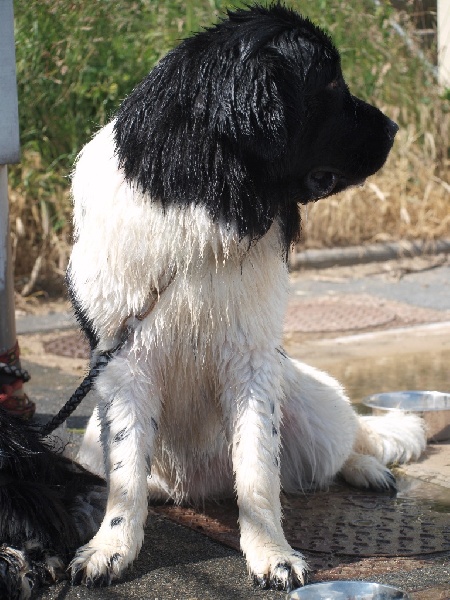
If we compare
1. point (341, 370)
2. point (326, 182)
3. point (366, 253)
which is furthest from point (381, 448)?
point (366, 253)

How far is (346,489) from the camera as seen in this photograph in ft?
12.6

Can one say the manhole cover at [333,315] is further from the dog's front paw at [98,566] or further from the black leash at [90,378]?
the dog's front paw at [98,566]

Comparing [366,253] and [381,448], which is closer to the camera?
[381,448]

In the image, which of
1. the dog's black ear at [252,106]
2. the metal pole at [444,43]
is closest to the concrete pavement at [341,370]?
the dog's black ear at [252,106]

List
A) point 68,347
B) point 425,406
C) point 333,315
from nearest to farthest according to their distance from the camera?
point 425,406 < point 68,347 < point 333,315

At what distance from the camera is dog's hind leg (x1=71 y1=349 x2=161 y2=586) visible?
2.93 m

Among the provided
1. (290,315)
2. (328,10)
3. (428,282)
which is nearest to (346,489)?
(290,315)

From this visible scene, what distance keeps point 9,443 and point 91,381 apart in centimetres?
34

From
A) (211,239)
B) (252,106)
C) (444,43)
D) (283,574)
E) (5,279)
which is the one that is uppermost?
(444,43)

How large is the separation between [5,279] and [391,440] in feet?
5.94

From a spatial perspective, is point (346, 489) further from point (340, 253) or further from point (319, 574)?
point (340, 253)

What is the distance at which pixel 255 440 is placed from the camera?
10.1ft

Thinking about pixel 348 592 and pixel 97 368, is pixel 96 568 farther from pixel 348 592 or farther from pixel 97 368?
pixel 348 592

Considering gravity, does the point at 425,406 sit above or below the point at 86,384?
below
